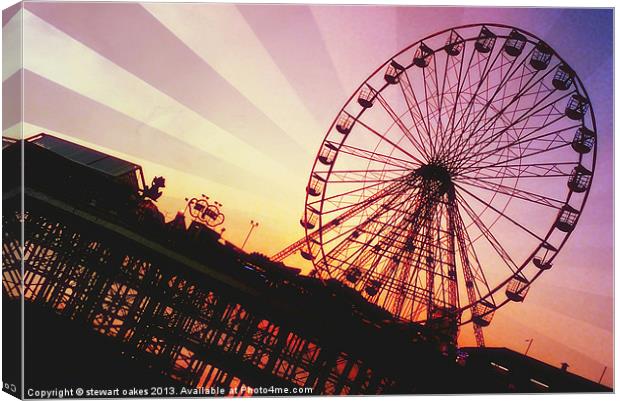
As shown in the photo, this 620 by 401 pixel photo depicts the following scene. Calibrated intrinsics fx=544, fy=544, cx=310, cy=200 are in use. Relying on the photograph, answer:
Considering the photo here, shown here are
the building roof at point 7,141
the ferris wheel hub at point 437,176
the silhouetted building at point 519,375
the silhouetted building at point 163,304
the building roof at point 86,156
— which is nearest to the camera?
the building roof at point 7,141

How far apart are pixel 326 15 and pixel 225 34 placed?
1613 millimetres

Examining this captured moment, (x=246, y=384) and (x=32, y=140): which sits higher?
(x=32, y=140)

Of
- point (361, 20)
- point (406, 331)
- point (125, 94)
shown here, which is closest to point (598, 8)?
point (361, 20)

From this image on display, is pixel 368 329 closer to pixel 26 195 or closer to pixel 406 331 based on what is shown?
pixel 406 331

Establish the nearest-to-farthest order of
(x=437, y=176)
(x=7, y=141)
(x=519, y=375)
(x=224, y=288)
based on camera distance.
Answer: (x=7, y=141) < (x=224, y=288) < (x=519, y=375) < (x=437, y=176)

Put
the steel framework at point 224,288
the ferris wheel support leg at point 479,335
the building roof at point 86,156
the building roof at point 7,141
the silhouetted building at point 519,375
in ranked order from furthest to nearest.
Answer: the ferris wheel support leg at point 479,335 → the steel framework at point 224,288 → the building roof at point 86,156 → the silhouetted building at point 519,375 → the building roof at point 7,141

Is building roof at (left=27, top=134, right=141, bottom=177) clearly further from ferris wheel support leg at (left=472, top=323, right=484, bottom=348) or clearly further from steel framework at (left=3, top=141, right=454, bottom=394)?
ferris wheel support leg at (left=472, top=323, right=484, bottom=348)

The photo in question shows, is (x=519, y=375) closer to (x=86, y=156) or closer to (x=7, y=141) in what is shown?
(x=86, y=156)

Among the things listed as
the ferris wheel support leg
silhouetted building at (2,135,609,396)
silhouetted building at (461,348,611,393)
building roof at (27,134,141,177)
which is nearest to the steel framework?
silhouetted building at (2,135,609,396)

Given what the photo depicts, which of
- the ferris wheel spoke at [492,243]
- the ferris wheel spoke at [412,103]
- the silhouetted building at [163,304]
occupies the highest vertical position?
the ferris wheel spoke at [412,103]

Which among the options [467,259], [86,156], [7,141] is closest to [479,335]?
[467,259]

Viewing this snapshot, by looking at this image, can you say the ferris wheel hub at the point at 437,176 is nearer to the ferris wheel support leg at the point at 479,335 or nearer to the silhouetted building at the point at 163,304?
the ferris wheel support leg at the point at 479,335

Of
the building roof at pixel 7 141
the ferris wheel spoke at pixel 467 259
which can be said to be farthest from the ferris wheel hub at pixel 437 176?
the building roof at pixel 7 141

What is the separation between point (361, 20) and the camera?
848cm
